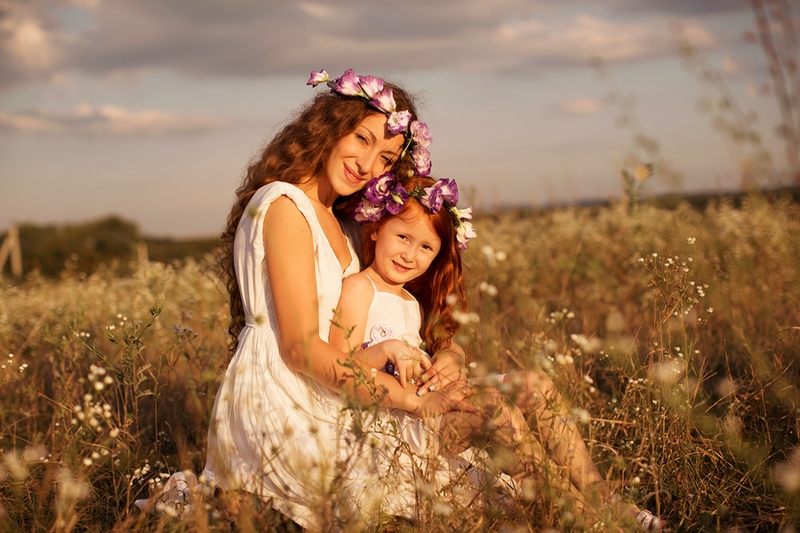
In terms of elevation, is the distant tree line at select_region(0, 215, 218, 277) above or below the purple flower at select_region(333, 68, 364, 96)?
below

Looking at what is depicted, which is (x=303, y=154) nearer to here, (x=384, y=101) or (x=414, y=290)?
(x=384, y=101)

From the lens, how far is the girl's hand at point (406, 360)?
218 centimetres

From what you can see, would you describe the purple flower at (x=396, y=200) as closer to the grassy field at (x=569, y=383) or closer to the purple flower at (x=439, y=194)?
the purple flower at (x=439, y=194)

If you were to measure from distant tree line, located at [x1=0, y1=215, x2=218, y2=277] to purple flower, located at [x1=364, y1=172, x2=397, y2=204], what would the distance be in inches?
779

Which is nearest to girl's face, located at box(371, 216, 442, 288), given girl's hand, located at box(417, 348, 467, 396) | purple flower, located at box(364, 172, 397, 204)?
purple flower, located at box(364, 172, 397, 204)

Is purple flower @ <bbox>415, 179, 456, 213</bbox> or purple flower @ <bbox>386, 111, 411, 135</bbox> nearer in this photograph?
purple flower @ <bbox>415, 179, 456, 213</bbox>

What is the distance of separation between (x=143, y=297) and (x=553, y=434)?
3.69 metres

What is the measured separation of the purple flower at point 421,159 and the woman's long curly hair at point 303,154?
42 mm

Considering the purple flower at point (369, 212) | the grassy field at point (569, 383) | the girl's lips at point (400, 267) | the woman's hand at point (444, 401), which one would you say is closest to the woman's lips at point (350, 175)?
the purple flower at point (369, 212)

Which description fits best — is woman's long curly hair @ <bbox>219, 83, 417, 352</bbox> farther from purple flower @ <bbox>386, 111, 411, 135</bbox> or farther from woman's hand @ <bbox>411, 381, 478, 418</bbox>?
woman's hand @ <bbox>411, 381, 478, 418</bbox>

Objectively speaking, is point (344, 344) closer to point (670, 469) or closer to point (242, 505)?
point (242, 505)

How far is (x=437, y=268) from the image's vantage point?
3061mm

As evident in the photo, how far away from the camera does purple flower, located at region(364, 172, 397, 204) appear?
9.41 feet

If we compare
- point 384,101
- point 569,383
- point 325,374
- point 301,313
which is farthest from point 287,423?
point 384,101
